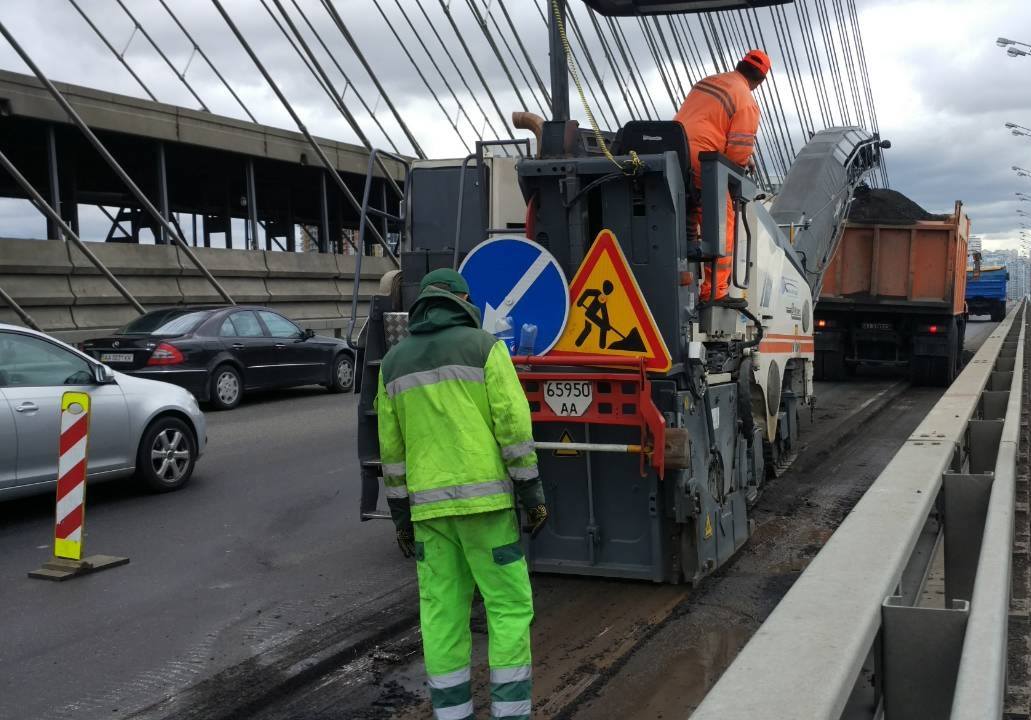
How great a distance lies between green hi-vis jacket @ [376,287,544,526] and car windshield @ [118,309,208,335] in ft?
37.0

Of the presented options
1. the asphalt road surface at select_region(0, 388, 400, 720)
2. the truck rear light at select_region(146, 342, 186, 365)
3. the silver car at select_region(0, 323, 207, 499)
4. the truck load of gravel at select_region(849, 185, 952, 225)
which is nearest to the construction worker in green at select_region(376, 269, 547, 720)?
the asphalt road surface at select_region(0, 388, 400, 720)

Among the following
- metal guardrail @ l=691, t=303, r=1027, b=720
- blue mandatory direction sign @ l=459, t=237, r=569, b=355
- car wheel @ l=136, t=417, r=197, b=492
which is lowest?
car wheel @ l=136, t=417, r=197, b=492

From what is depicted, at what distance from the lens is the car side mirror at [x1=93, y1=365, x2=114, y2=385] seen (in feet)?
28.4

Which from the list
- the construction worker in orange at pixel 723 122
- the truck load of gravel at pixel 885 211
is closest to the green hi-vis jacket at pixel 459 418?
the construction worker in orange at pixel 723 122

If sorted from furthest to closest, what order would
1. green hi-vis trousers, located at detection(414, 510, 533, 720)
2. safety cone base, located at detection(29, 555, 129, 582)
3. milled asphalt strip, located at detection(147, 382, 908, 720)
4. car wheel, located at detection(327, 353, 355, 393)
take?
car wheel, located at detection(327, 353, 355, 393) < safety cone base, located at detection(29, 555, 129, 582) < milled asphalt strip, located at detection(147, 382, 908, 720) < green hi-vis trousers, located at detection(414, 510, 533, 720)

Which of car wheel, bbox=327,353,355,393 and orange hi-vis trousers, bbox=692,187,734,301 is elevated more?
orange hi-vis trousers, bbox=692,187,734,301

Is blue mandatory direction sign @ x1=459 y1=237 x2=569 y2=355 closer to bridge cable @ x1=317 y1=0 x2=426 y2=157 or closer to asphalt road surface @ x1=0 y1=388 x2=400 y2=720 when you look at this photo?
asphalt road surface @ x1=0 y1=388 x2=400 y2=720

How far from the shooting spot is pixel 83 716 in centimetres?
448

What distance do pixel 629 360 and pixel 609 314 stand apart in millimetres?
290

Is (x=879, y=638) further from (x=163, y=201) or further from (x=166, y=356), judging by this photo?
(x=163, y=201)

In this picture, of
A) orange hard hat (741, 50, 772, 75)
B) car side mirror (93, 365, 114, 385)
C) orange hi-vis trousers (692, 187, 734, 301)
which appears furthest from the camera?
car side mirror (93, 365, 114, 385)

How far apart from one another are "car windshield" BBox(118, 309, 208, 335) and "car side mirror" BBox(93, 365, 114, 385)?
5928 mm

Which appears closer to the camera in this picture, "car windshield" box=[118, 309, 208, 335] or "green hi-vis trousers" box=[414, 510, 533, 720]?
"green hi-vis trousers" box=[414, 510, 533, 720]

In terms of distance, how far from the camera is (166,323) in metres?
14.9
